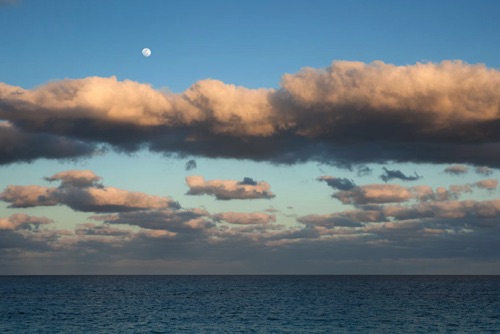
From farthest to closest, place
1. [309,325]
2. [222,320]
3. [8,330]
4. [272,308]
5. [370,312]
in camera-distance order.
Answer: [272,308], [370,312], [222,320], [309,325], [8,330]

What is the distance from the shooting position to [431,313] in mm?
116750

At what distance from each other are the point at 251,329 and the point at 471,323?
127ft

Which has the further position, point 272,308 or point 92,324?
point 272,308

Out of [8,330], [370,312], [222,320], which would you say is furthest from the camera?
[370,312]

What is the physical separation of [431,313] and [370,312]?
469 inches

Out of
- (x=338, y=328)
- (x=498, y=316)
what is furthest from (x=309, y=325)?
(x=498, y=316)

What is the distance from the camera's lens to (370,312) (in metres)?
118

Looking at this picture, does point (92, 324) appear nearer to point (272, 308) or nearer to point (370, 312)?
point (272, 308)

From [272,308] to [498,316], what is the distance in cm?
4592

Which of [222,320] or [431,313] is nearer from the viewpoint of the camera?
[222,320]

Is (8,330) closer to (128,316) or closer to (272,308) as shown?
(128,316)

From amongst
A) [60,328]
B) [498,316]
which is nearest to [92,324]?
A: [60,328]

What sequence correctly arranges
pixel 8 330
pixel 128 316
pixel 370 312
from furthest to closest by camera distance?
1. pixel 370 312
2. pixel 128 316
3. pixel 8 330

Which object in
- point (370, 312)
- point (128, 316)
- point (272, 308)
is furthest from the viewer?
point (272, 308)
